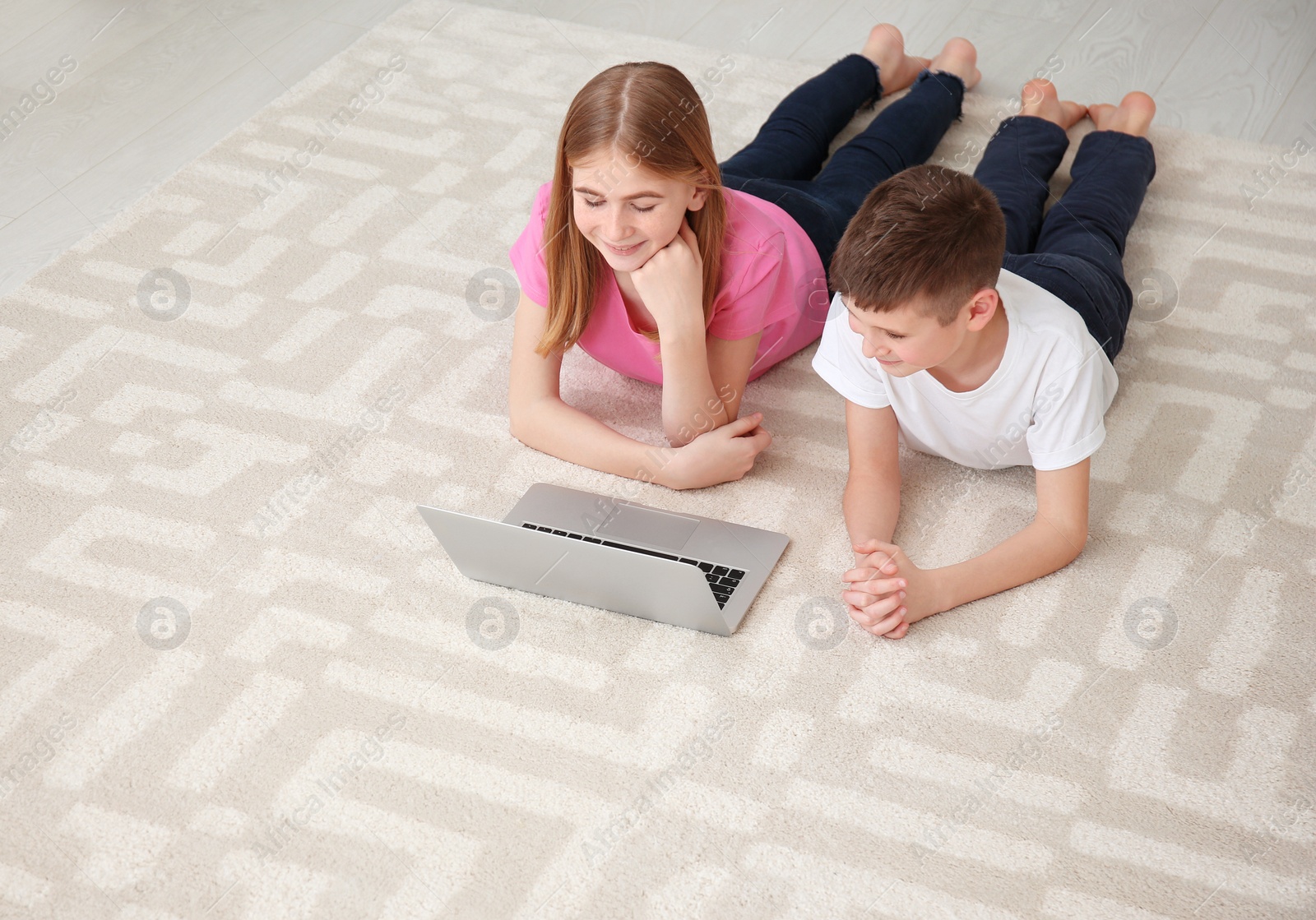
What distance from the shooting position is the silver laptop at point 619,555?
1022mm

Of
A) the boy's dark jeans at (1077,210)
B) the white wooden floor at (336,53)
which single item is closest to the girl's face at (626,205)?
the boy's dark jeans at (1077,210)

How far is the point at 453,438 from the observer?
133 centimetres

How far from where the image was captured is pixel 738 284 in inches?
46.4

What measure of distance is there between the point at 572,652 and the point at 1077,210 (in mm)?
859

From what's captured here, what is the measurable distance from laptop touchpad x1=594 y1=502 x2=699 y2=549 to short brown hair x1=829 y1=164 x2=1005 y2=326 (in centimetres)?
31

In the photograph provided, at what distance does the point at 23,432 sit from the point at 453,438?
0.54 m

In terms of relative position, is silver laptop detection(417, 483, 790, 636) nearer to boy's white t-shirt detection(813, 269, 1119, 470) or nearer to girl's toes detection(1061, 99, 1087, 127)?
boy's white t-shirt detection(813, 269, 1119, 470)

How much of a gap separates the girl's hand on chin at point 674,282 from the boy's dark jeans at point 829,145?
0.87ft

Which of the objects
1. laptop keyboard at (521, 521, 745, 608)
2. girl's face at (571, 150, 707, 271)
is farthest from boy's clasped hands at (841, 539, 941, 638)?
girl's face at (571, 150, 707, 271)

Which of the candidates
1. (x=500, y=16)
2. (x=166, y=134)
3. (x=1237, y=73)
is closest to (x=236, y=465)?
(x=166, y=134)

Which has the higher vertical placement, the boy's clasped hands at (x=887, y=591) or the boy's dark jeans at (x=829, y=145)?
the boy's dark jeans at (x=829, y=145)

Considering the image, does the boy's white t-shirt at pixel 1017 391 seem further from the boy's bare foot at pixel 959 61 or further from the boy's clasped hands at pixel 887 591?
the boy's bare foot at pixel 959 61

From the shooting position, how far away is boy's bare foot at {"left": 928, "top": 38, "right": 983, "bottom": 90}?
1.77 m

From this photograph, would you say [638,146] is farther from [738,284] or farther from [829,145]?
[829,145]
